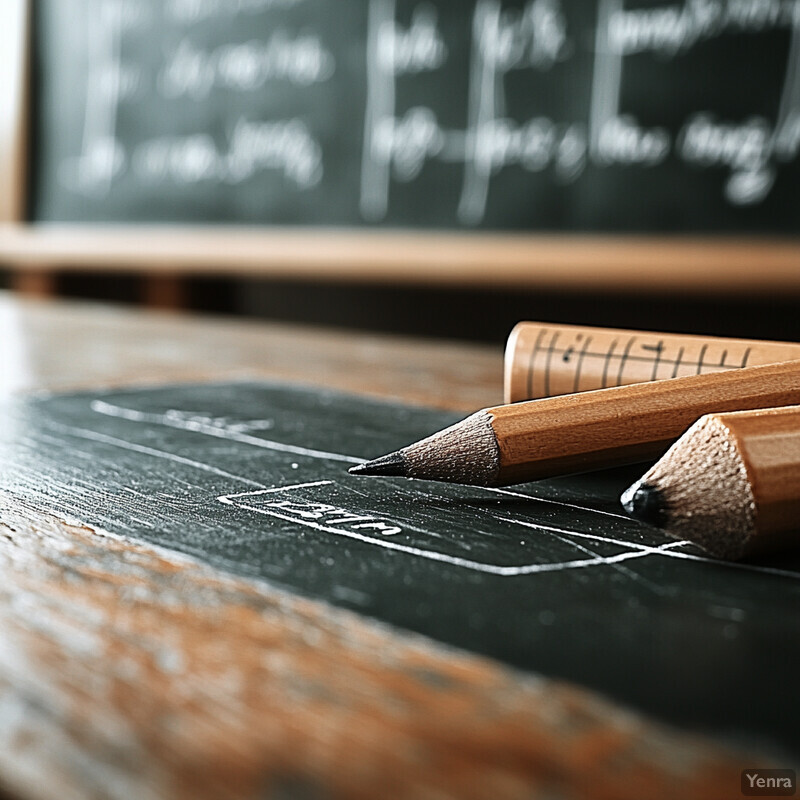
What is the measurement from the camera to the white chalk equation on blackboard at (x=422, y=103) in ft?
4.35

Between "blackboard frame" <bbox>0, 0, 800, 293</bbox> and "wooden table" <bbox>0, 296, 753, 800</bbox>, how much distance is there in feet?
3.50

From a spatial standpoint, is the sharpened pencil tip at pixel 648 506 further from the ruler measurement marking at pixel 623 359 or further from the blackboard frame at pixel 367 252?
the blackboard frame at pixel 367 252

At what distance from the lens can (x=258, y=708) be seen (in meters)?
0.20

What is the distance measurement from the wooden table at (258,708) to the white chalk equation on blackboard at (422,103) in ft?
3.87

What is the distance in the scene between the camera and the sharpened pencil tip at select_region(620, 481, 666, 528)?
0.27 meters

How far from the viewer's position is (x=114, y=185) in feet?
6.99

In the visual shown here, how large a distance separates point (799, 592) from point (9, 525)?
0.23 metres

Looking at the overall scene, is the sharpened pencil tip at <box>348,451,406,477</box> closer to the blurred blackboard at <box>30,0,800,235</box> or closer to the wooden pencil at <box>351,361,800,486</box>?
the wooden pencil at <box>351,361,800,486</box>

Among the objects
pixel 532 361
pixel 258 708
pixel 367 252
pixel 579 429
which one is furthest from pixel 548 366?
pixel 367 252

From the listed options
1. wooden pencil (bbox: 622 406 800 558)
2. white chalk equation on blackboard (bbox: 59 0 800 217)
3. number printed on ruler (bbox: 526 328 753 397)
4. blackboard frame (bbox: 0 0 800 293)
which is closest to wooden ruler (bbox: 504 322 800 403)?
number printed on ruler (bbox: 526 328 753 397)

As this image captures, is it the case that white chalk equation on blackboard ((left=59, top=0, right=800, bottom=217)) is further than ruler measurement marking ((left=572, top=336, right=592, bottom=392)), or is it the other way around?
white chalk equation on blackboard ((left=59, top=0, right=800, bottom=217))

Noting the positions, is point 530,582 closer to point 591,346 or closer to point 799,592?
point 799,592

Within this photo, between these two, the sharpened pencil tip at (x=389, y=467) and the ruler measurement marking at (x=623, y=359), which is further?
the ruler measurement marking at (x=623, y=359)

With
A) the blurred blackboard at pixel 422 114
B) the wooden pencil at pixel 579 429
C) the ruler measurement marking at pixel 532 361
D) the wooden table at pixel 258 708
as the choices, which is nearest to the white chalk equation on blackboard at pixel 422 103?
the blurred blackboard at pixel 422 114
